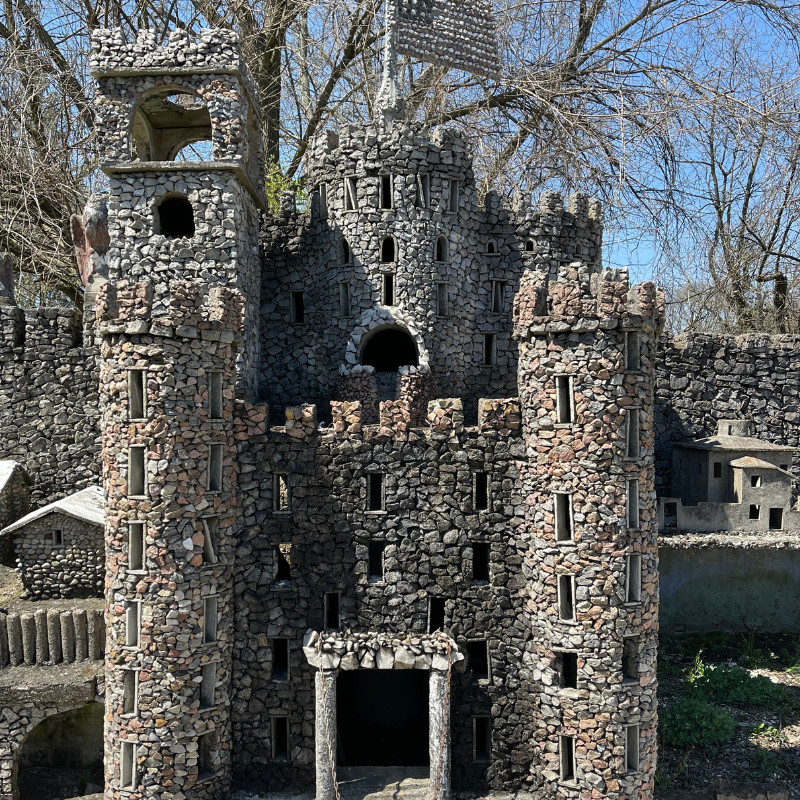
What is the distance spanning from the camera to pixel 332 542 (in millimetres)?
16984

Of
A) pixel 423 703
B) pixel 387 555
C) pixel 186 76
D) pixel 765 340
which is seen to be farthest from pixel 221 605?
pixel 765 340

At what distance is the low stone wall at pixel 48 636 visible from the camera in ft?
61.4

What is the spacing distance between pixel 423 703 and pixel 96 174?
62.2 feet

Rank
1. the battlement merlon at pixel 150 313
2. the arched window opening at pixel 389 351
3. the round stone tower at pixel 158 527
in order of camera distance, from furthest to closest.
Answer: the arched window opening at pixel 389 351, the round stone tower at pixel 158 527, the battlement merlon at pixel 150 313

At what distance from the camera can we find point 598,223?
2364 cm

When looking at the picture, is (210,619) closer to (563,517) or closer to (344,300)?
(563,517)

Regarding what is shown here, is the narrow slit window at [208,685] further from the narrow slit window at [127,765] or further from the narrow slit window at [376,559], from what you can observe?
the narrow slit window at [376,559]

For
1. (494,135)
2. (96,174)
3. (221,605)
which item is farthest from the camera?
(494,135)

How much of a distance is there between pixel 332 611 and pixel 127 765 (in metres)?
4.97

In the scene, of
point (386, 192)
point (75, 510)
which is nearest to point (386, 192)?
point (386, 192)

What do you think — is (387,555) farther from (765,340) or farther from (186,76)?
(765,340)

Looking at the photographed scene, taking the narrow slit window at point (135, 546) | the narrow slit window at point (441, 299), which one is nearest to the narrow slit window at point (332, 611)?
the narrow slit window at point (135, 546)

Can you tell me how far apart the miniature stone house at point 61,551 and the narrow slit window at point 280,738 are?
6.30 metres

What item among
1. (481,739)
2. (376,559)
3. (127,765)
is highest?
(376,559)
